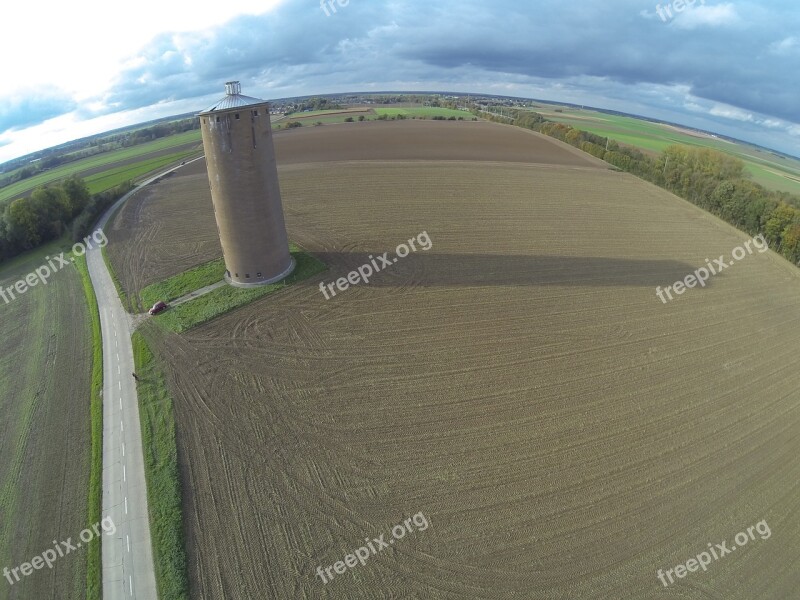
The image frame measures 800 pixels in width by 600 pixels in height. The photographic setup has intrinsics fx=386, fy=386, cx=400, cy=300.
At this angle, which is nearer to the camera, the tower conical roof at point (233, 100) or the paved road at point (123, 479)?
the paved road at point (123, 479)

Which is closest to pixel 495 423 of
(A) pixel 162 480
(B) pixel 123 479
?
(A) pixel 162 480

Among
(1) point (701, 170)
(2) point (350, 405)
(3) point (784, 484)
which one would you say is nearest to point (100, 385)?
(2) point (350, 405)

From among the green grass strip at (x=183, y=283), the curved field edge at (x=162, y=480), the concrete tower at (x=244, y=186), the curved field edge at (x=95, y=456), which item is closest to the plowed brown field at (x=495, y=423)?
the curved field edge at (x=162, y=480)

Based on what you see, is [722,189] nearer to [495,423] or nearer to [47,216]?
[495,423]

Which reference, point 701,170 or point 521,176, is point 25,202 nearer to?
point 521,176

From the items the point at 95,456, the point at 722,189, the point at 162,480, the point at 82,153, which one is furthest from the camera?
the point at 82,153

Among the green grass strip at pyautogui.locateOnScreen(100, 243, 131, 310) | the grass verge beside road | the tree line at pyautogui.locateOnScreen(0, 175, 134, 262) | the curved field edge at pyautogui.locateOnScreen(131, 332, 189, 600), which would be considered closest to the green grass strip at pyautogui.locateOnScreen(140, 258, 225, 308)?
the grass verge beside road

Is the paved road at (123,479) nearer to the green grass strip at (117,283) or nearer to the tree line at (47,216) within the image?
the green grass strip at (117,283)
